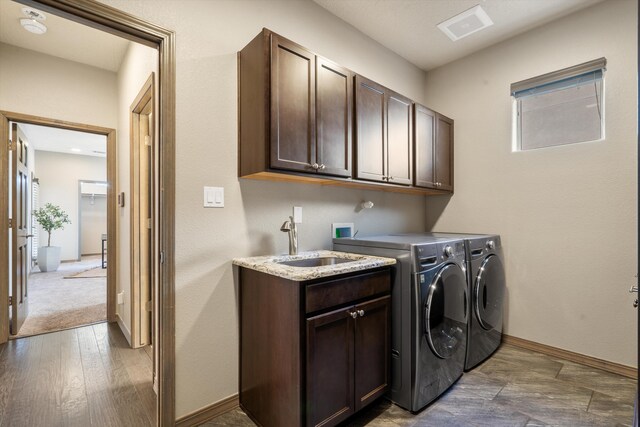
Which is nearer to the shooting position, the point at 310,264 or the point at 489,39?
the point at 310,264

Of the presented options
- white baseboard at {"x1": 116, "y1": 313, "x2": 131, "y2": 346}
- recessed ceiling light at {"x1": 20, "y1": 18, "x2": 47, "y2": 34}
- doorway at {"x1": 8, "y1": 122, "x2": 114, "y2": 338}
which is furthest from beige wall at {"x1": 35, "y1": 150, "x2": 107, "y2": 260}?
recessed ceiling light at {"x1": 20, "y1": 18, "x2": 47, "y2": 34}

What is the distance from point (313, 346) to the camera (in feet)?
4.62

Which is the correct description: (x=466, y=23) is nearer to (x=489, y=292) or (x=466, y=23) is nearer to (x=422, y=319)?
(x=489, y=292)

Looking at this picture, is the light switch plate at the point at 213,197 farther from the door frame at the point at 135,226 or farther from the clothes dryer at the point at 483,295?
the clothes dryer at the point at 483,295

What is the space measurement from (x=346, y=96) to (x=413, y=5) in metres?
0.99

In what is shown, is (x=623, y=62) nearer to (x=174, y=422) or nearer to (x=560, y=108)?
(x=560, y=108)

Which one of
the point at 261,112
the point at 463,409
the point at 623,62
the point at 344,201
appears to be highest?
the point at 623,62

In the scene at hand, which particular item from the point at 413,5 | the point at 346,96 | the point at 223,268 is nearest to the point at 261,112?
the point at 346,96

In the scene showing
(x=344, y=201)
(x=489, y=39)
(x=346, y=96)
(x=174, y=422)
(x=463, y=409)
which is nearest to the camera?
(x=174, y=422)

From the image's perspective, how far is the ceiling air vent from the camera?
7.80 ft

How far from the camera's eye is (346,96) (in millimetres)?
2035

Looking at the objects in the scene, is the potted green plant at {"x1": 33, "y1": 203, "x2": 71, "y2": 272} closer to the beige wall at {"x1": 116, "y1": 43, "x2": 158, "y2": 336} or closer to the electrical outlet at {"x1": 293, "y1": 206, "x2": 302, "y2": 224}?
the beige wall at {"x1": 116, "y1": 43, "x2": 158, "y2": 336}

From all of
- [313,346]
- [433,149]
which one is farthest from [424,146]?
[313,346]

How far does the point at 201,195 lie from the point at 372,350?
130 cm
